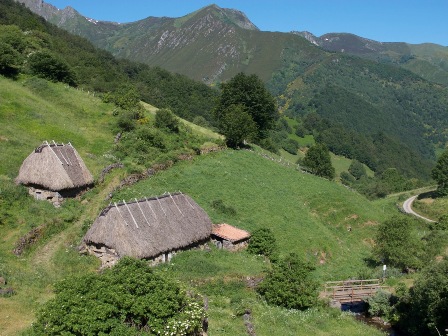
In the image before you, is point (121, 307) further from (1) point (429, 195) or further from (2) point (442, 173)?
(1) point (429, 195)

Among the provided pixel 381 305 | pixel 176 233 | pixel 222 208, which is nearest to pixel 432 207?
pixel 381 305

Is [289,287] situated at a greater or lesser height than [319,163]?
lesser

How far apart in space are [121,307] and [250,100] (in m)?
51.1

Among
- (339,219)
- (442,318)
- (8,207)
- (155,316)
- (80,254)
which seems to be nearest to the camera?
(155,316)

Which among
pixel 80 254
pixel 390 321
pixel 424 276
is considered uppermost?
pixel 424 276

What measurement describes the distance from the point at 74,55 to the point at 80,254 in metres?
76.1

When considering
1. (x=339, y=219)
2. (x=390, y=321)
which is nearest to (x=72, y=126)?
(x=339, y=219)

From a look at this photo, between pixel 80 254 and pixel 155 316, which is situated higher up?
pixel 155 316

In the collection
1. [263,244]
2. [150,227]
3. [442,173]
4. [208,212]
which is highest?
[442,173]

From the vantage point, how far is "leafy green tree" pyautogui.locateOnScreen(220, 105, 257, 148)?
56438 millimetres

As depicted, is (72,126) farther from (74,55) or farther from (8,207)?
(74,55)

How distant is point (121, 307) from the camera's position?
1591 cm

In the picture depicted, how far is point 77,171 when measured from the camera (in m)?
36.5

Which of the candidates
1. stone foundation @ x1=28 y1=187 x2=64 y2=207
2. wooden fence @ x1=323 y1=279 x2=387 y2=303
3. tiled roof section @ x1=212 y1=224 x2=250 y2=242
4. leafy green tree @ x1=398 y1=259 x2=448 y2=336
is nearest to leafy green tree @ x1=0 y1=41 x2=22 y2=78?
stone foundation @ x1=28 y1=187 x2=64 y2=207
